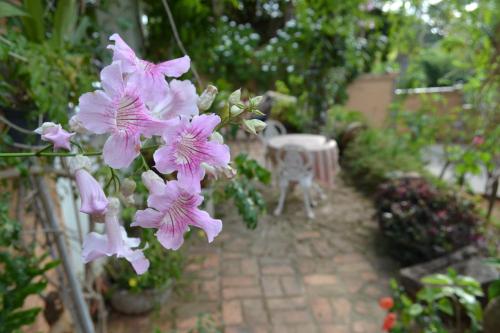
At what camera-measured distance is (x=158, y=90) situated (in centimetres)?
39

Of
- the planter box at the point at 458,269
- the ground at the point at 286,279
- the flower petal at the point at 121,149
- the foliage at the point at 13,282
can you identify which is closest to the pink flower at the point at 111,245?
the flower petal at the point at 121,149

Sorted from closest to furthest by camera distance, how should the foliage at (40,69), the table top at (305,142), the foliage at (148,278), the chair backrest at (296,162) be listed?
1. the foliage at (40,69)
2. the foliage at (148,278)
3. the chair backrest at (296,162)
4. the table top at (305,142)

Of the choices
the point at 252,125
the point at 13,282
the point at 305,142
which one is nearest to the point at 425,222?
the point at 305,142

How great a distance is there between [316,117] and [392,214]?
2774 millimetres

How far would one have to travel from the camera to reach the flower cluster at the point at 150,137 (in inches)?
14.1

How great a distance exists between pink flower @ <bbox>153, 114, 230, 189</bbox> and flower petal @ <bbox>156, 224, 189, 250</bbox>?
2.9 inches

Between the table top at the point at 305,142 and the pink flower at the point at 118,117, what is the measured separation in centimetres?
349

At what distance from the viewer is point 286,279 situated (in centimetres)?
279

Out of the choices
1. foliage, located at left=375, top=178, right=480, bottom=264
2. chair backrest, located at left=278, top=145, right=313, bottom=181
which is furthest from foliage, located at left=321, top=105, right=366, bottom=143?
foliage, located at left=375, top=178, right=480, bottom=264

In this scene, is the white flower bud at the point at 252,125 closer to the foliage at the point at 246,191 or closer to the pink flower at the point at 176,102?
the pink flower at the point at 176,102

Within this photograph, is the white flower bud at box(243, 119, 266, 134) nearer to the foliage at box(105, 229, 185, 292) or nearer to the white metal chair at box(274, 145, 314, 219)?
the foliage at box(105, 229, 185, 292)

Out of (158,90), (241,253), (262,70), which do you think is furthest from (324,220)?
(158,90)

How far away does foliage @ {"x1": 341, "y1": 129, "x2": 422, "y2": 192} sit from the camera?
4.40 m

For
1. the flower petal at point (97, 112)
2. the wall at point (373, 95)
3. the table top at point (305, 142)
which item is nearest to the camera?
the flower petal at point (97, 112)
